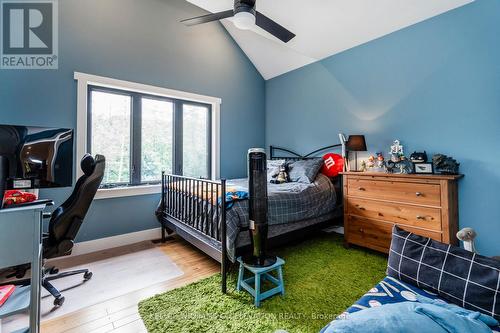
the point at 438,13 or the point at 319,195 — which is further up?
the point at 438,13

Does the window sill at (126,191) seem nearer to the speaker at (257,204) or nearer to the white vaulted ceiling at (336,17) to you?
the speaker at (257,204)

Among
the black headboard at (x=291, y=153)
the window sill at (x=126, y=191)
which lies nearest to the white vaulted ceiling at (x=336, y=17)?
the black headboard at (x=291, y=153)

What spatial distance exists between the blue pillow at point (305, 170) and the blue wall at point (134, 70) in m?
1.25

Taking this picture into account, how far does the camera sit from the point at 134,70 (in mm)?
3047

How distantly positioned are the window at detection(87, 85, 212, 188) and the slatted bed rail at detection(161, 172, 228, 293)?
18.4 inches

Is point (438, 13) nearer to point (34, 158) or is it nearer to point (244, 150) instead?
point (244, 150)

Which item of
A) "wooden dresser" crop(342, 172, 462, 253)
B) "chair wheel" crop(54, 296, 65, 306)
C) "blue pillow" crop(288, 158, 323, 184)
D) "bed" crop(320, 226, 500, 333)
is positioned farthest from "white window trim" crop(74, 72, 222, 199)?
"bed" crop(320, 226, 500, 333)

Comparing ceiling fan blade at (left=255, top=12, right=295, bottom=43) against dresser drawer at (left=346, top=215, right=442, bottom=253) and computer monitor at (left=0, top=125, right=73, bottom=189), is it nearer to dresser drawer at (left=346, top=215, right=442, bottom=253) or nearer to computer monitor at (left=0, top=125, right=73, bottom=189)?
computer monitor at (left=0, top=125, right=73, bottom=189)

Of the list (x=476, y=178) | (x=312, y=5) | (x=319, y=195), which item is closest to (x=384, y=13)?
(x=312, y=5)

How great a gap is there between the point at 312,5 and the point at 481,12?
165cm

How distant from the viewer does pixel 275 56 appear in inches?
156

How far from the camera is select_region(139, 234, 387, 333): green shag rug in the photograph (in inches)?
59.8

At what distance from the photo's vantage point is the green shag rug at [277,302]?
1520 mm

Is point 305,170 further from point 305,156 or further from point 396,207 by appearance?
point 396,207
